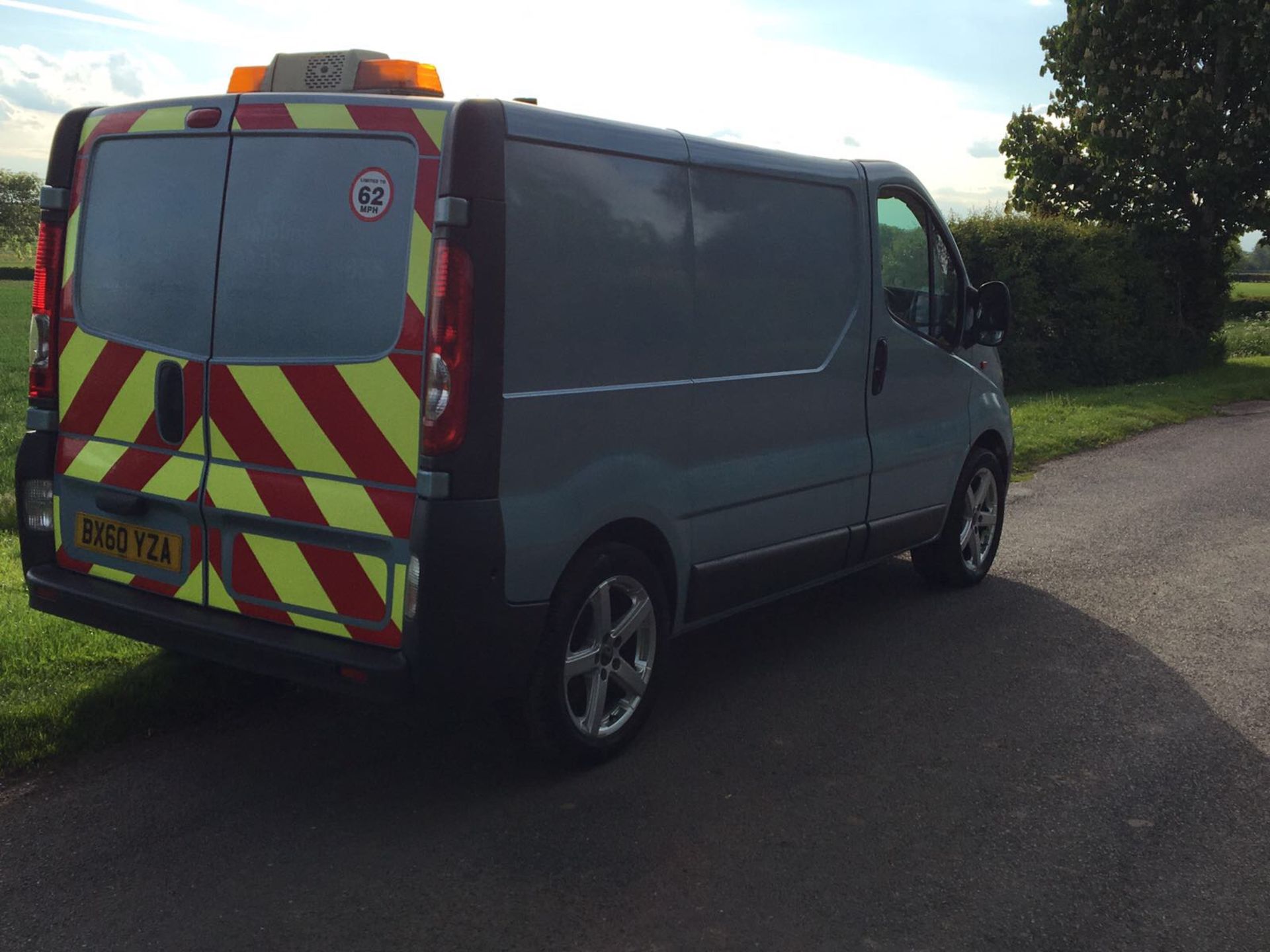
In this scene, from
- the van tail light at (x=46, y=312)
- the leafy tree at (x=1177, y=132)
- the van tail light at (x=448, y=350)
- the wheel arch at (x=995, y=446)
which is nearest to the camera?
the van tail light at (x=448, y=350)

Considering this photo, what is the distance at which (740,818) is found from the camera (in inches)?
165

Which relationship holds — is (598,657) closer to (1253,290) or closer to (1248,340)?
(1248,340)

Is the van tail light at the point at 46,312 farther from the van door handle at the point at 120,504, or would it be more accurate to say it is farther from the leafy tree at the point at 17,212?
the leafy tree at the point at 17,212

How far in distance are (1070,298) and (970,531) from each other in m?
12.6

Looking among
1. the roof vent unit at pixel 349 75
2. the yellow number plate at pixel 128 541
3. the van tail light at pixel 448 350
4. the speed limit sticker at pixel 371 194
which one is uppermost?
the roof vent unit at pixel 349 75

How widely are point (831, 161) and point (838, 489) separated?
1449mm

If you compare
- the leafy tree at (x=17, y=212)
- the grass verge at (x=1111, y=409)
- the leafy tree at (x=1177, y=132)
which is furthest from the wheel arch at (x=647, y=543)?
the leafy tree at (x=17, y=212)

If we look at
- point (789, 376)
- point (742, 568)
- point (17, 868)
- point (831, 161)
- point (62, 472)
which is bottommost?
point (17, 868)

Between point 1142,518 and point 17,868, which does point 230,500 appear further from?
point 1142,518

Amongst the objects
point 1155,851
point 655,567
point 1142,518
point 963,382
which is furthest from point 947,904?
point 1142,518

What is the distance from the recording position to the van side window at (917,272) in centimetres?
617

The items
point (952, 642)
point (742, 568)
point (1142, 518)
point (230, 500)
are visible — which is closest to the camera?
point (230, 500)

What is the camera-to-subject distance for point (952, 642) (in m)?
6.28

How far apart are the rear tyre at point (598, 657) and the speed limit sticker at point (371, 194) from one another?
1298mm
